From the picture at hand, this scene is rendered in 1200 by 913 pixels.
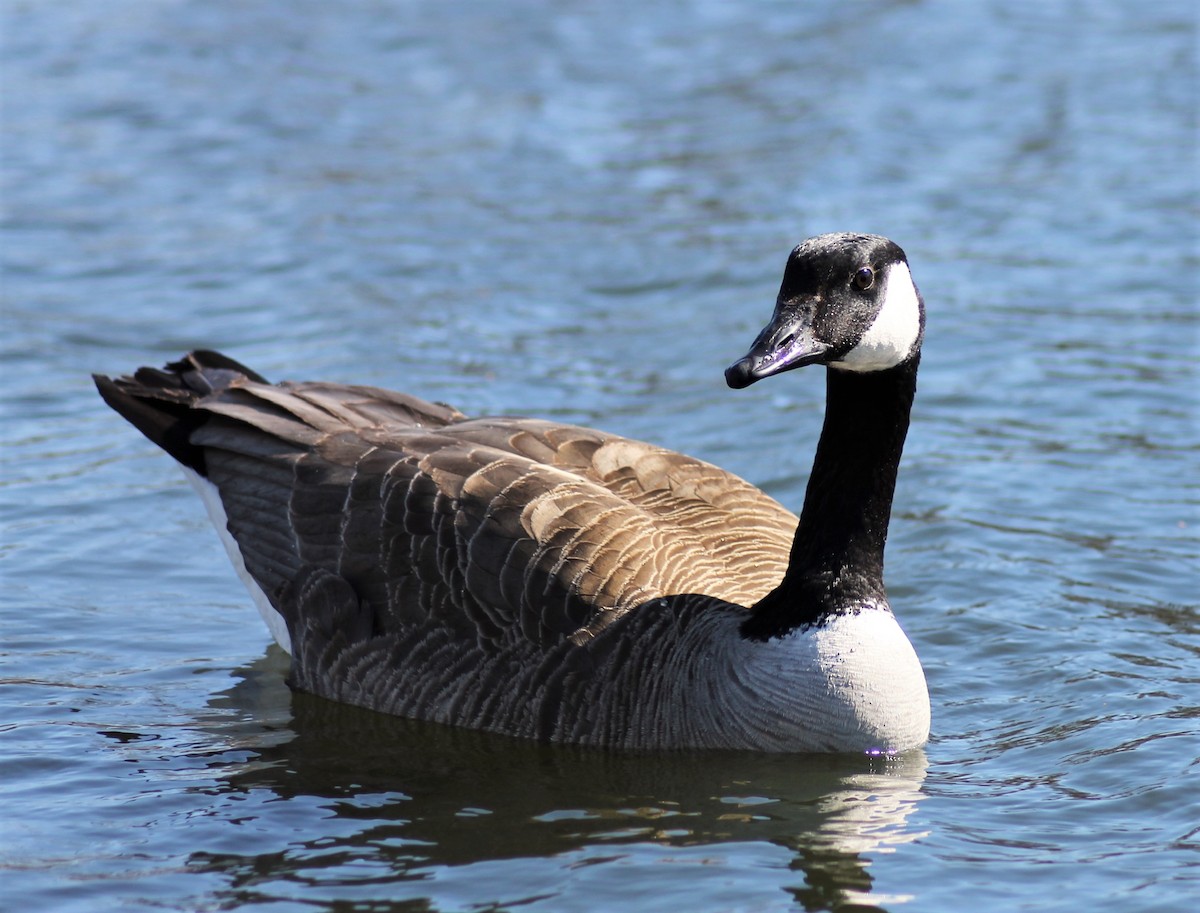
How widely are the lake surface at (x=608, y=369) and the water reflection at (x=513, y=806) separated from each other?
3cm

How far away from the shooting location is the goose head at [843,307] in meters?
7.76

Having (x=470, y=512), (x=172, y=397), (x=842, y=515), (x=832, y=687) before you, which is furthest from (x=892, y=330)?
(x=172, y=397)

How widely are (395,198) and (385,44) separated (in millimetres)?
5705

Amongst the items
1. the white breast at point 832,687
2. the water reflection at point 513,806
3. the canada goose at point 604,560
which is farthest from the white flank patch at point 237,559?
the white breast at point 832,687

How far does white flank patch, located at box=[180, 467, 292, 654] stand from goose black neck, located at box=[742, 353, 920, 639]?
279 cm

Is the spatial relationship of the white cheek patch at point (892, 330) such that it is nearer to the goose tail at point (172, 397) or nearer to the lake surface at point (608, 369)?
the lake surface at point (608, 369)

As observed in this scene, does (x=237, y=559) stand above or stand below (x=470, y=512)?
below

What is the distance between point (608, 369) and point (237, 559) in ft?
15.9

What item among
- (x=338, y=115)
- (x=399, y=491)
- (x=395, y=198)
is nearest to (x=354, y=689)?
(x=399, y=491)

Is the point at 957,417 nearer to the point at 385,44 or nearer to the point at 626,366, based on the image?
the point at 626,366

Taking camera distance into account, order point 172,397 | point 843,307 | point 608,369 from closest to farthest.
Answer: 1. point 843,307
2. point 172,397
3. point 608,369

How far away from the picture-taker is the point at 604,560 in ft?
28.5

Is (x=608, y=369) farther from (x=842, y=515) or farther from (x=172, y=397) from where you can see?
(x=842, y=515)

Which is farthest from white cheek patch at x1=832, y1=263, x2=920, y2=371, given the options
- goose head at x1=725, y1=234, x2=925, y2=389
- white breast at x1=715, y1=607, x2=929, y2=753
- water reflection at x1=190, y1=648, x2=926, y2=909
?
water reflection at x1=190, y1=648, x2=926, y2=909
